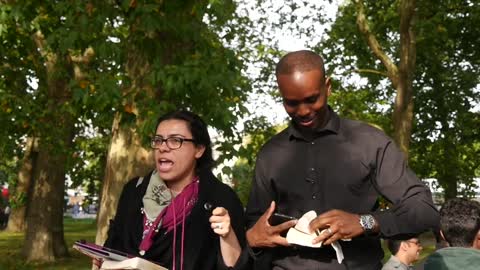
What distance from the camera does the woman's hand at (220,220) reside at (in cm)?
368

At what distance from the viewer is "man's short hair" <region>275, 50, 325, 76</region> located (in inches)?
127

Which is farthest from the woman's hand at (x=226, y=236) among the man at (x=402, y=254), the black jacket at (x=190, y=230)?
the man at (x=402, y=254)

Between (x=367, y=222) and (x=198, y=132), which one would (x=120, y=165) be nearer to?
(x=198, y=132)

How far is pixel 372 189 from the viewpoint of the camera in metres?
3.35

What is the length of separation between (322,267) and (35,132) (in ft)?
46.8

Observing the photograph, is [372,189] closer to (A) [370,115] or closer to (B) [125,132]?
(B) [125,132]

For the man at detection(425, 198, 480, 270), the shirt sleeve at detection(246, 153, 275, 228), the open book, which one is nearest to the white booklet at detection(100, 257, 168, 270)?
the open book

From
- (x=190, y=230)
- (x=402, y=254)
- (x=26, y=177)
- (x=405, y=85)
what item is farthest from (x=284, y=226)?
(x=26, y=177)

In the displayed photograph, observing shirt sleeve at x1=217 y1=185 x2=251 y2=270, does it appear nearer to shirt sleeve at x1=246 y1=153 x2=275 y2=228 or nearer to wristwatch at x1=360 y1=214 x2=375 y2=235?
shirt sleeve at x1=246 y1=153 x2=275 y2=228

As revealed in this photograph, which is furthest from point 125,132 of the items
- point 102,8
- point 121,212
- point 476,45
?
point 476,45

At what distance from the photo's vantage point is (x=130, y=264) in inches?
147

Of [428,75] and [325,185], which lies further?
[428,75]

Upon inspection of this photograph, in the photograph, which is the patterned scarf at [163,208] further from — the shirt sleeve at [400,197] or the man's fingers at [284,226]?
the shirt sleeve at [400,197]

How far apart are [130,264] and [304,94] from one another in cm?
113
